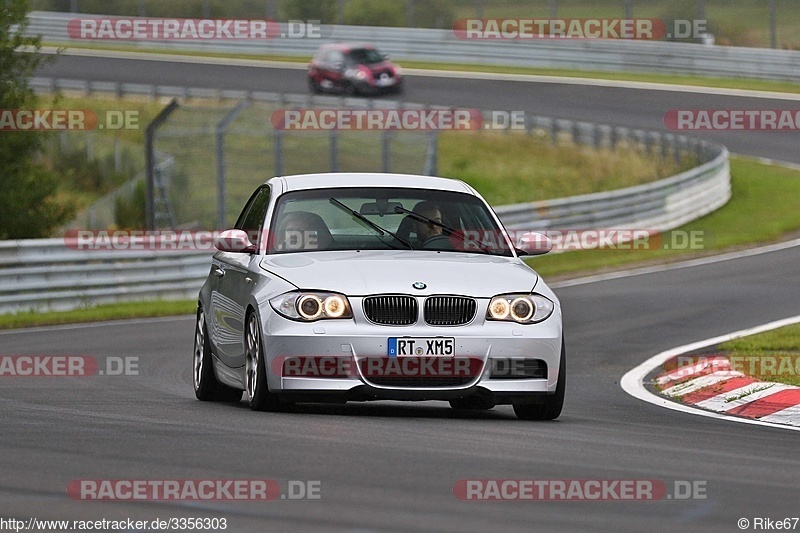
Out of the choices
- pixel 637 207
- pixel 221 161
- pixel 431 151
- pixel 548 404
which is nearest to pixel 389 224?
Result: pixel 548 404

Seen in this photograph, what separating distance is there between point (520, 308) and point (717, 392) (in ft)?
8.91

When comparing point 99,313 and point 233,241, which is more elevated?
point 233,241

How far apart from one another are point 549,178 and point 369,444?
30.6 meters

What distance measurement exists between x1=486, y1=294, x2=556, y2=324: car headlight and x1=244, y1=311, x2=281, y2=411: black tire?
1.33 meters

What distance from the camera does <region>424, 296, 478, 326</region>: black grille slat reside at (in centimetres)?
931

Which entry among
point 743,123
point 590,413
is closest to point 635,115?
point 743,123

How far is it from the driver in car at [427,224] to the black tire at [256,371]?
1229mm

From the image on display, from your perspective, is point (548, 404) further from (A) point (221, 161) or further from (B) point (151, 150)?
(A) point (221, 161)

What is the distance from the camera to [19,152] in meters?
23.2

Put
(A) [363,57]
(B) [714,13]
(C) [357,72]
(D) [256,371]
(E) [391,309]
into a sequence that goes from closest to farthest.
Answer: (E) [391,309], (D) [256,371], (C) [357,72], (A) [363,57], (B) [714,13]

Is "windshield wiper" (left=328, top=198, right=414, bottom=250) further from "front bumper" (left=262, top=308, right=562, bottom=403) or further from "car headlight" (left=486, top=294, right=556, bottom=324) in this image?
"front bumper" (left=262, top=308, right=562, bottom=403)

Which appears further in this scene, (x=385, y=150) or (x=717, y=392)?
(x=385, y=150)

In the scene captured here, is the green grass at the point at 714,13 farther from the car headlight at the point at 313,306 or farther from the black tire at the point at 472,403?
the car headlight at the point at 313,306

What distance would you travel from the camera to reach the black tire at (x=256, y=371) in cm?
946
